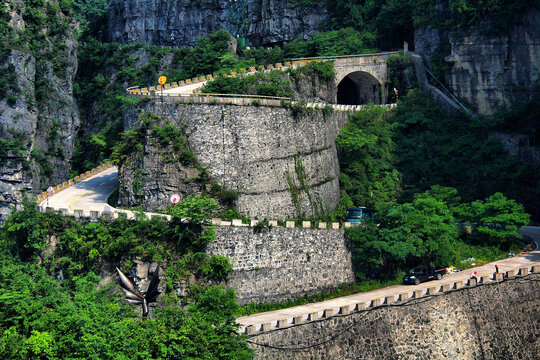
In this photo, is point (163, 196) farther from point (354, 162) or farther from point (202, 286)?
point (354, 162)

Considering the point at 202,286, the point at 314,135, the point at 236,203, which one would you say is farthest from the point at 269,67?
the point at 202,286

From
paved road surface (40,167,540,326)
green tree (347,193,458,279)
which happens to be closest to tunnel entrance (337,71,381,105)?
paved road surface (40,167,540,326)

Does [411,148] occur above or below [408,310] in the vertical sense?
above

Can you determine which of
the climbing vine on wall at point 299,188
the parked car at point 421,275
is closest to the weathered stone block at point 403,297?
the parked car at point 421,275

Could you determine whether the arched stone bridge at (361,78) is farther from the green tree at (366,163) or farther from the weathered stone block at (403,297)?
the weathered stone block at (403,297)

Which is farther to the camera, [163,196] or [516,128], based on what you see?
[516,128]

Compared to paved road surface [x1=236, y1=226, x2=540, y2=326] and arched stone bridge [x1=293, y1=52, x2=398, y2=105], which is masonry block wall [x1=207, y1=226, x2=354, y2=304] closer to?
paved road surface [x1=236, y1=226, x2=540, y2=326]
